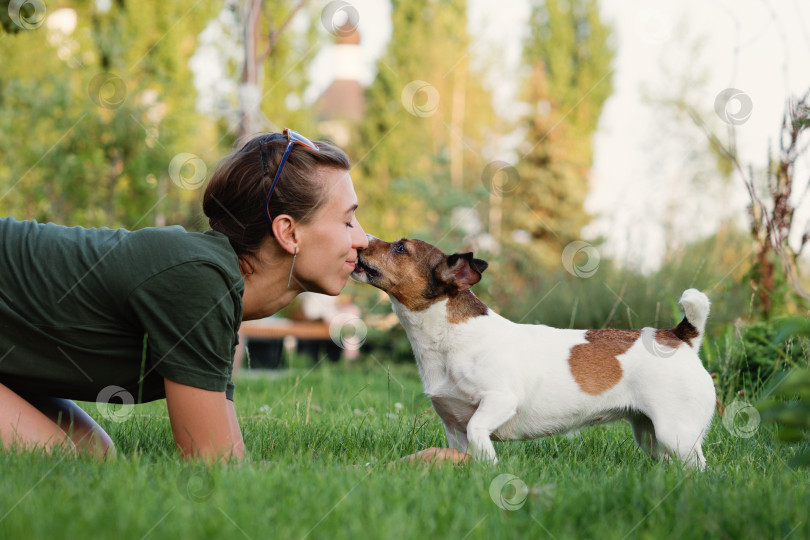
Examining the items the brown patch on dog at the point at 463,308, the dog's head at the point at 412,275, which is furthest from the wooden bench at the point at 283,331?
the brown patch on dog at the point at 463,308

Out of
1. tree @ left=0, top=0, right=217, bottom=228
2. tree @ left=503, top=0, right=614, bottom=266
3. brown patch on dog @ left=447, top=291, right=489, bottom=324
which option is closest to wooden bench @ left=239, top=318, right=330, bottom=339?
tree @ left=0, top=0, right=217, bottom=228

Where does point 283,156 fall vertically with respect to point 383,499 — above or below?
above

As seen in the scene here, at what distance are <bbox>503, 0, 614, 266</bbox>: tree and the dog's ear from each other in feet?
41.9

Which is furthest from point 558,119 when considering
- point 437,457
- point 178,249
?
point 178,249

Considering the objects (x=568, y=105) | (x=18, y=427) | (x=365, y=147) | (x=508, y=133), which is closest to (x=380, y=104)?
(x=365, y=147)

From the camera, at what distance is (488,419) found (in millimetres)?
3027

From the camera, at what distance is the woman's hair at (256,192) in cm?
291

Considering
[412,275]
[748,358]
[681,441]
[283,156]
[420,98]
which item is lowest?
[748,358]

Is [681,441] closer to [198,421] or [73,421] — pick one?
[198,421]

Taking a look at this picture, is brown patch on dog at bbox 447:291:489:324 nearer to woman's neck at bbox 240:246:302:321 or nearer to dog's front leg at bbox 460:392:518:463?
dog's front leg at bbox 460:392:518:463

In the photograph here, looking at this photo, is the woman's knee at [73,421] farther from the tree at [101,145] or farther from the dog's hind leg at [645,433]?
the tree at [101,145]

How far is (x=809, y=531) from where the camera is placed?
203 cm

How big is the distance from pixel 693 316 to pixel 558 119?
1954 centimetres

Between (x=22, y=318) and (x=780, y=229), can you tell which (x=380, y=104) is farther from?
(x=22, y=318)
